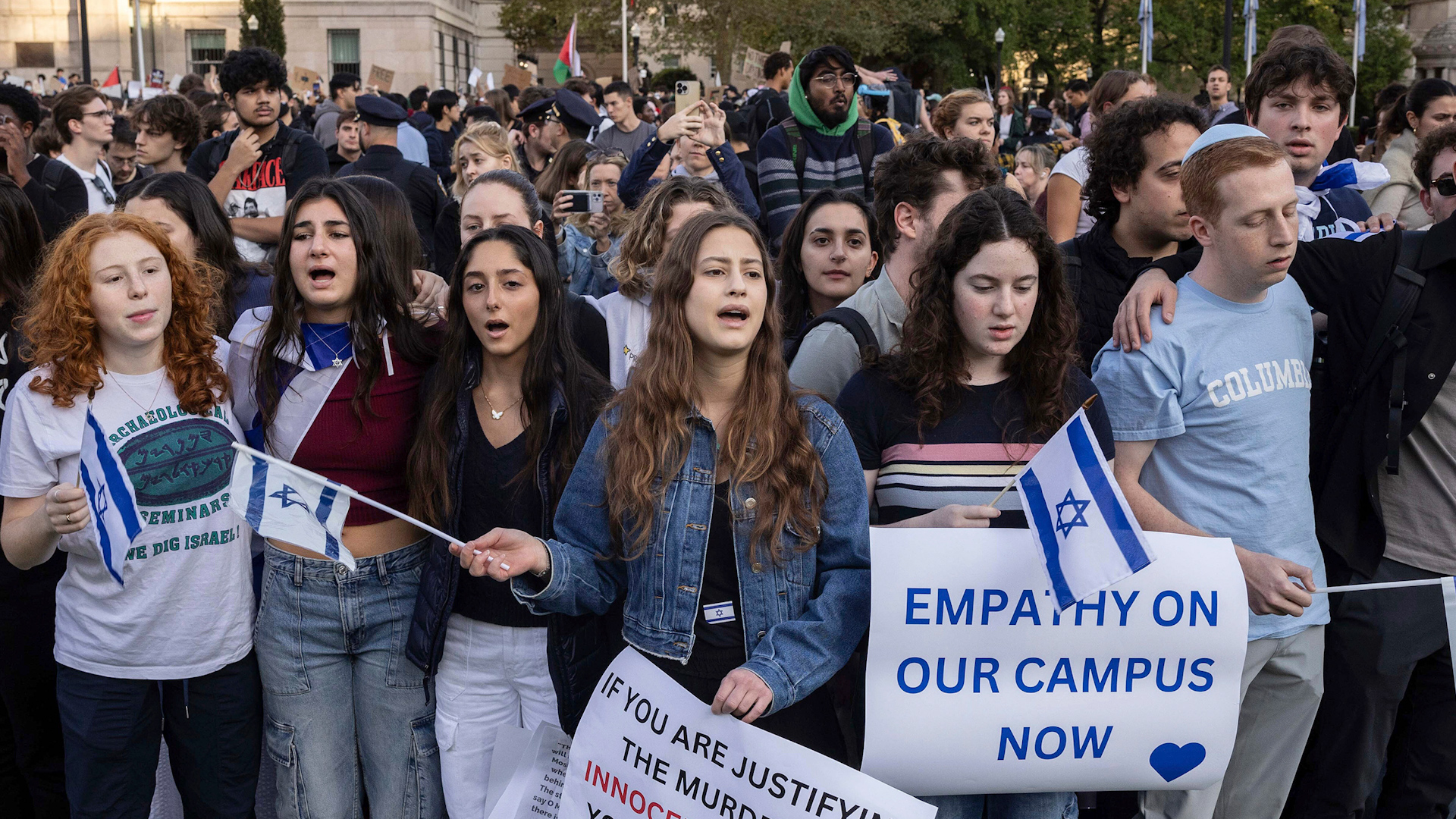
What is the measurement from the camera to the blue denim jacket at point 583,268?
5336mm

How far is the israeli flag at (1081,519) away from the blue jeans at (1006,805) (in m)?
0.61

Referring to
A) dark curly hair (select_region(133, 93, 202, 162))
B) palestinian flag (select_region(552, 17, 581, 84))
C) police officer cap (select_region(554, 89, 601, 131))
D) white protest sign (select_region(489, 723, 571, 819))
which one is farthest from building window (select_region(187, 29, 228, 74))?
white protest sign (select_region(489, 723, 571, 819))

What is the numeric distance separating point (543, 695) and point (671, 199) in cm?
195

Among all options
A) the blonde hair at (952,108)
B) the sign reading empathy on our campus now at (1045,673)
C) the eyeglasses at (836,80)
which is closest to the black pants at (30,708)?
the sign reading empathy on our campus now at (1045,673)

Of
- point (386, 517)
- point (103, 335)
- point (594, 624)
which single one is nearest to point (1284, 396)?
point (594, 624)

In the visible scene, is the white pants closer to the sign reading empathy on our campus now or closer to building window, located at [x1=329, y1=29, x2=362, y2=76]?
the sign reading empathy on our campus now

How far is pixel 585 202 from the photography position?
5863 millimetres

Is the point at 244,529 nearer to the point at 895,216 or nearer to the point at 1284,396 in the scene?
the point at 895,216

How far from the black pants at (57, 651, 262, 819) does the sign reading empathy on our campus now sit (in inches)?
72.5

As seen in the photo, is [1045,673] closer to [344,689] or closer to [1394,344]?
[1394,344]

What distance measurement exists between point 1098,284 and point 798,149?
294 cm

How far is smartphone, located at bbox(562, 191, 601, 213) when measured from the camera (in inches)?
229

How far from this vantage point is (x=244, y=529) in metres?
3.33

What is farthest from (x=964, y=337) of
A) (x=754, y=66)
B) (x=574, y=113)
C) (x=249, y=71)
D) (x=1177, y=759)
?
(x=754, y=66)
